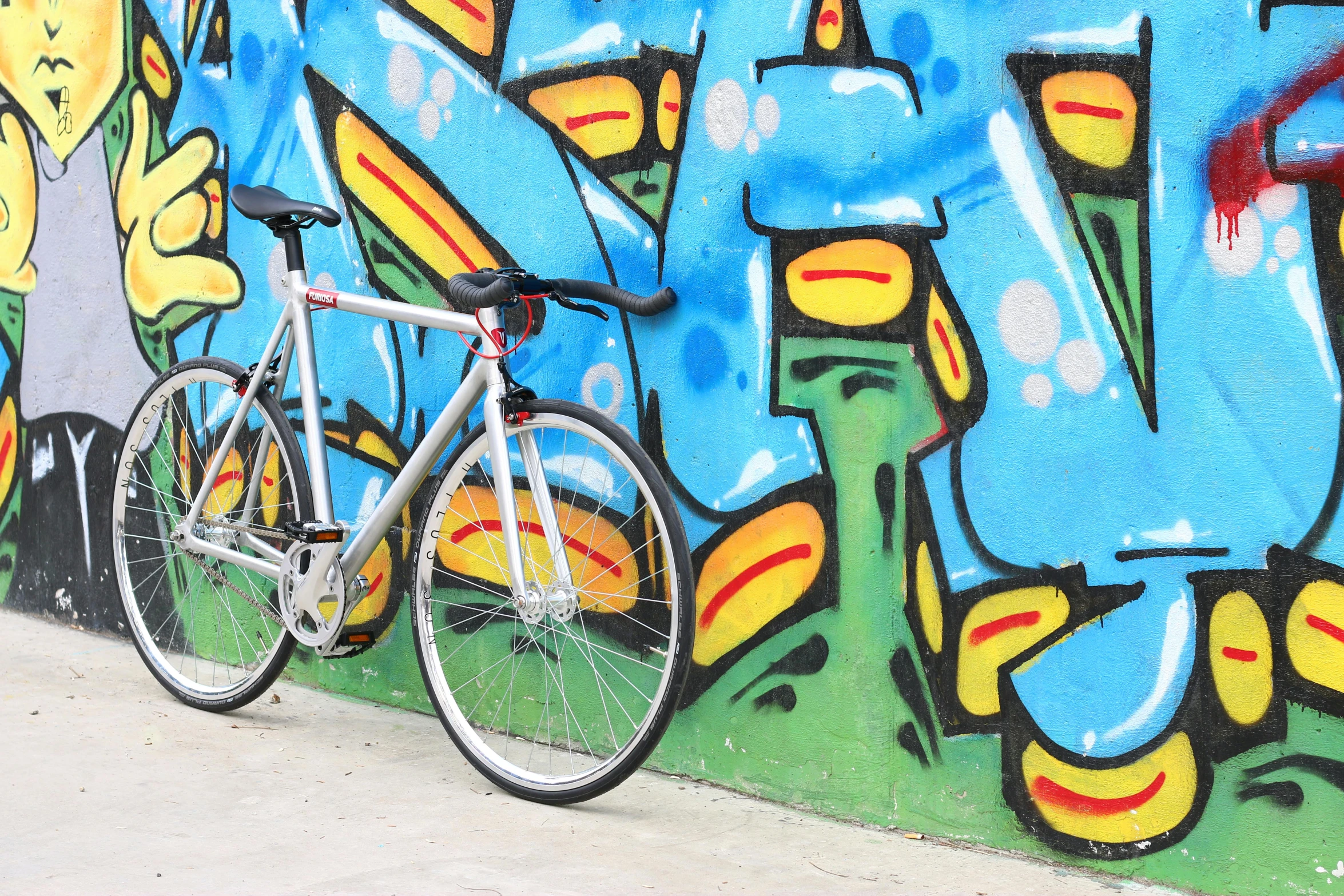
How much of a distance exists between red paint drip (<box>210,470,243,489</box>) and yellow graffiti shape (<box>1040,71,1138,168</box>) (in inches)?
110

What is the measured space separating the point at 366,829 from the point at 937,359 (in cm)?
176

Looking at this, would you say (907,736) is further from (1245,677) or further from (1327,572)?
(1327,572)

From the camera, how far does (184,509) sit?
4711 millimetres

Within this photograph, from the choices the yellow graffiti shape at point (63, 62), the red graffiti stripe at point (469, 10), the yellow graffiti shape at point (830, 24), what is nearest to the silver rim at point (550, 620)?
the yellow graffiti shape at point (830, 24)

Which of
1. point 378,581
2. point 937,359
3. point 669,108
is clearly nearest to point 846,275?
point 937,359

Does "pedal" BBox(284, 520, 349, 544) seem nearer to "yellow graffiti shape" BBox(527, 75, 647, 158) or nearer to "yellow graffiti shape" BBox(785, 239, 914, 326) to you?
"yellow graffiti shape" BBox(527, 75, 647, 158)

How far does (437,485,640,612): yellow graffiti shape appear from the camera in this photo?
11.3 feet

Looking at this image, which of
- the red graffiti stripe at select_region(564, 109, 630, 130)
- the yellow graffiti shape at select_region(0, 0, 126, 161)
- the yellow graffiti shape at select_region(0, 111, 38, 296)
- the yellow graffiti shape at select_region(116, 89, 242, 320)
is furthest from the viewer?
the yellow graffiti shape at select_region(0, 111, 38, 296)

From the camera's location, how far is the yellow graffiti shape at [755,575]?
3.10 meters

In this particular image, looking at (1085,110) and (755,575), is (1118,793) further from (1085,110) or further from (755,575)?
(1085,110)

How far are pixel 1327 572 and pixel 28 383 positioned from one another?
197 inches

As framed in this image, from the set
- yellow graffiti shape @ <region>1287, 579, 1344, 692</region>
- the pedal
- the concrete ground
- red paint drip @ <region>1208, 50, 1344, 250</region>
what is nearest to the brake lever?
the pedal

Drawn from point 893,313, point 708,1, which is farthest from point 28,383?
point 893,313

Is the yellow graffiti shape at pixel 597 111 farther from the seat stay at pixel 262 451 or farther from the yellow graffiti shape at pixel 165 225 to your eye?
the yellow graffiti shape at pixel 165 225
